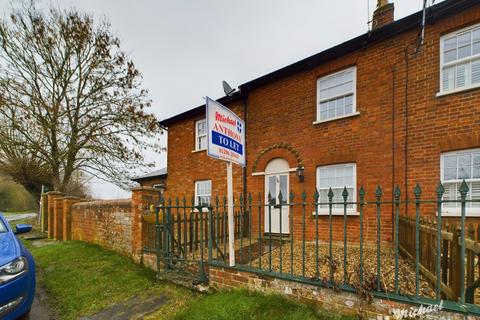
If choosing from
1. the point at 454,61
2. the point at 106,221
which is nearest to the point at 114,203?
the point at 106,221

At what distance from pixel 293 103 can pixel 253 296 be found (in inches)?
243

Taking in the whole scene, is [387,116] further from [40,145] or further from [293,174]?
[40,145]

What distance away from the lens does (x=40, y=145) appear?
12.7m

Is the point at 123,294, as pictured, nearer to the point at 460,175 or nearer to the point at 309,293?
the point at 309,293

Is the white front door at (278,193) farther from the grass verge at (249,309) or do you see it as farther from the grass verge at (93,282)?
the grass verge at (249,309)

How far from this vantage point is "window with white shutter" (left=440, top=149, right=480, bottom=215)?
5.34m

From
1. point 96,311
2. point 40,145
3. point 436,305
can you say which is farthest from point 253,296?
point 40,145

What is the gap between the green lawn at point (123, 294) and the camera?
322cm

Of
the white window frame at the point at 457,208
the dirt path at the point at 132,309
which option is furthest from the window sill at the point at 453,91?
the dirt path at the point at 132,309

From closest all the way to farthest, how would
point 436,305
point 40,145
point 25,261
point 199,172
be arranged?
point 436,305 → point 25,261 → point 199,172 → point 40,145

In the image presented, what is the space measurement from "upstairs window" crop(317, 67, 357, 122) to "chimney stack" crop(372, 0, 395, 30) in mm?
1894

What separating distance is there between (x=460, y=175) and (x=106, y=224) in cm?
942

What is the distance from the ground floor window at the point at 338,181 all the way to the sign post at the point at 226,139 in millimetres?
3984

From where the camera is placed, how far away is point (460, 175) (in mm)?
5520
